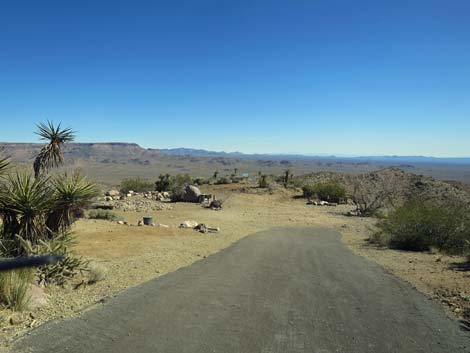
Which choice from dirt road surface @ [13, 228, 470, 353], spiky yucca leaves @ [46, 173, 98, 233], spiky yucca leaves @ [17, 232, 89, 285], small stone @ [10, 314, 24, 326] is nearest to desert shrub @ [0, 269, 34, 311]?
small stone @ [10, 314, 24, 326]

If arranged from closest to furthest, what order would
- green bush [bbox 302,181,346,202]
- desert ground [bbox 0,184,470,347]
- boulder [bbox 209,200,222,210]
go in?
desert ground [bbox 0,184,470,347] < boulder [bbox 209,200,222,210] < green bush [bbox 302,181,346,202]

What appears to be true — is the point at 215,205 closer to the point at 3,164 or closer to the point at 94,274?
the point at 94,274

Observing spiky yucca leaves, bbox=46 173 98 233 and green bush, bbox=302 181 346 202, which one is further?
green bush, bbox=302 181 346 202

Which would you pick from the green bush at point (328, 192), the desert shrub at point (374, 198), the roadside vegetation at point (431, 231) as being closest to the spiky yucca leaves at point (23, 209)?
the roadside vegetation at point (431, 231)

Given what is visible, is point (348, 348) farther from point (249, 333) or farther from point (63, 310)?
point (63, 310)

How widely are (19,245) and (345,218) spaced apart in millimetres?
21062

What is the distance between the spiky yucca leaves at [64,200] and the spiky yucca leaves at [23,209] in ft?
0.96

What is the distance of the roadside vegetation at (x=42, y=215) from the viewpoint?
8580 millimetres

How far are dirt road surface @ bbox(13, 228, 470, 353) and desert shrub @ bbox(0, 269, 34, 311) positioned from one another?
2.70 ft

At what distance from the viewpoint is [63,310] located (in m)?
7.13

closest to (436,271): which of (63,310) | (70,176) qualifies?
(63,310)

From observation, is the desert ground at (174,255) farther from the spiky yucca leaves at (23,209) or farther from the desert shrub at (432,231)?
the spiky yucca leaves at (23,209)

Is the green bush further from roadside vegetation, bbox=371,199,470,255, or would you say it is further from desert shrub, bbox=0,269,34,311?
desert shrub, bbox=0,269,34,311

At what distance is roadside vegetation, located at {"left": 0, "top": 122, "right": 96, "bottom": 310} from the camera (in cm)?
858
